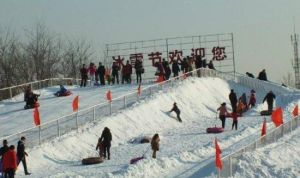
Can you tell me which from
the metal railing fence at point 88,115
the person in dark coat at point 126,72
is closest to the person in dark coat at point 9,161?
the metal railing fence at point 88,115

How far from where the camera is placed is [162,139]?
32.6 metres

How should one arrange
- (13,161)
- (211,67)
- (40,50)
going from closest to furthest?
1. (13,161)
2. (211,67)
3. (40,50)

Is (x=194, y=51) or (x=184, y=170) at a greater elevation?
(x=194, y=51)

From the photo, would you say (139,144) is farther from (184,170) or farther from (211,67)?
(211,67)

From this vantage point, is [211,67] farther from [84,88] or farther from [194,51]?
[84,88]

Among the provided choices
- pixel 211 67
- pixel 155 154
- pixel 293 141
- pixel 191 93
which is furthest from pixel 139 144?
pixel 211 67

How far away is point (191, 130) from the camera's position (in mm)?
35594

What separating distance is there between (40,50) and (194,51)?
33.3m

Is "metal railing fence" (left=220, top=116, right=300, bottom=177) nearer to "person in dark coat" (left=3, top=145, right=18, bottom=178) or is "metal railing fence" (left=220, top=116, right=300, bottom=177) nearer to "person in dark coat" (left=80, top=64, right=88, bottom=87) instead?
"person in dark coat" (left=3, top=145, right=18, bottom=178)

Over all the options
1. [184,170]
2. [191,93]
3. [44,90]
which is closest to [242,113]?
[191,93]

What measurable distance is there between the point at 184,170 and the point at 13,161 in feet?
19.0

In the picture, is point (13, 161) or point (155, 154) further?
point (155, 154)

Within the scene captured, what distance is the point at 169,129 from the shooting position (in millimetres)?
36500

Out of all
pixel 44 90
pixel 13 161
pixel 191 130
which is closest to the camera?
pixel 13 161
